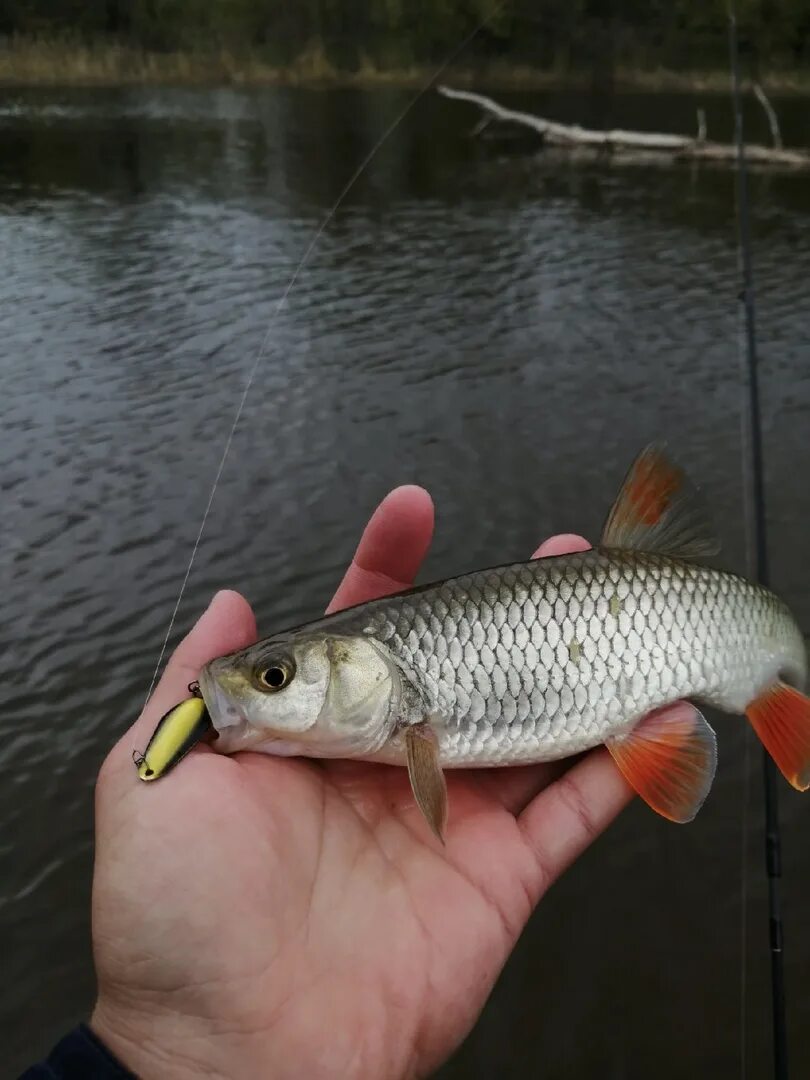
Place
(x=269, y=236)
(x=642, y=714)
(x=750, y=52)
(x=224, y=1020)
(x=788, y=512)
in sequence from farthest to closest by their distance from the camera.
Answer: (x=750, y=52) < (x=269, y=236) < (x=788, y=512) < (x=642, y=714) < (x=224, y=1020)

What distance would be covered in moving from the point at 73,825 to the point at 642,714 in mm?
3480

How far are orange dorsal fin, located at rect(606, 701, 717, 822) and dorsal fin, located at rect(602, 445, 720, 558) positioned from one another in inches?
21.0

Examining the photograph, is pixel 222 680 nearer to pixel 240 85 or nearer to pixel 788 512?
pixel 788 512

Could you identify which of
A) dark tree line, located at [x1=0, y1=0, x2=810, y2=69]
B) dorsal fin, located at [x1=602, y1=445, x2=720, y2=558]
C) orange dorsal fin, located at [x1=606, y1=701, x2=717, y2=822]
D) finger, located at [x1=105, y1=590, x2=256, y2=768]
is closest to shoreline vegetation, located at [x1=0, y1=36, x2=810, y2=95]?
dark tree line, located at [x1=0, y1=0, x2=810, y2=69]

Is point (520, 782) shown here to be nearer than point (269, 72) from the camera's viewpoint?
Yes

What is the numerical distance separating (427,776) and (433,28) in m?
36.1

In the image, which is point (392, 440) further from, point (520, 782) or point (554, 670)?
point (554, 670)

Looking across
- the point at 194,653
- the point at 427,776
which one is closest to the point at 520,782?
the point at 427,776

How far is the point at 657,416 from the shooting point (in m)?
8.88

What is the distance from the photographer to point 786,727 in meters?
3.01

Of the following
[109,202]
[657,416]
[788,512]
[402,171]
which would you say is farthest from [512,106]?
[788,512]

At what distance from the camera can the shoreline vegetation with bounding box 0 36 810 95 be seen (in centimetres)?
3109

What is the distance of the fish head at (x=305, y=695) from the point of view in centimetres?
236

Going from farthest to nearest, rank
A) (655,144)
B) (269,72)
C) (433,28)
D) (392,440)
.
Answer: (269,72)
(433,28)
(655,144)
(392,440)
